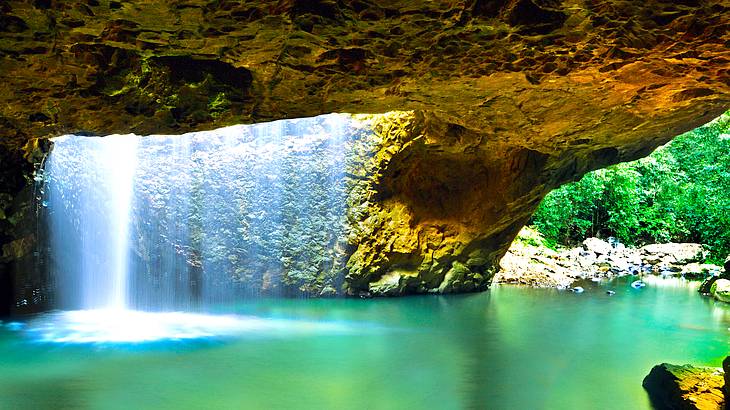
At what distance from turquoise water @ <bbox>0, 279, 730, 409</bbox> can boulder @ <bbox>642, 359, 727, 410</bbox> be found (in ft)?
0.69

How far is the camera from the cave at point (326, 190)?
13.0ft

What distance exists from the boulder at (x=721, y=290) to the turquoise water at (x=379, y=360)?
172 cm

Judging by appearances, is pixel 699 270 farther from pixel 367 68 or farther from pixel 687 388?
pixel 367 68

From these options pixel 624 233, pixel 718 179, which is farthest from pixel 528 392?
pixel 624 233

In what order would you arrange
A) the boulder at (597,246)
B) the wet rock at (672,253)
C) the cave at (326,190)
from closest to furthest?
the cave at (326,190), the wet rock at (672,253), the boulder at (597,246)

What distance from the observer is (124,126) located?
610cm

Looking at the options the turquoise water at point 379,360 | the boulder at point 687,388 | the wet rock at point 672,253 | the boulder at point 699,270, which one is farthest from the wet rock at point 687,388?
the wet rock at point 672,253

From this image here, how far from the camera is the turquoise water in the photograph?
5297 mm

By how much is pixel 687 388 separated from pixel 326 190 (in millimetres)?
7565

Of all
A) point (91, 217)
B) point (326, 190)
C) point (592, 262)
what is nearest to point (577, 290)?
point (592, 262)

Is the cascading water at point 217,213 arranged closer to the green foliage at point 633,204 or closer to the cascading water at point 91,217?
the cascading water at point 91,217

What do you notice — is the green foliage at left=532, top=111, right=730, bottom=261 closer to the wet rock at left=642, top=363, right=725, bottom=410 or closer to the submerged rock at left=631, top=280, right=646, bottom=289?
the submerged rock at left=631, top=280, right=646, bottom=289

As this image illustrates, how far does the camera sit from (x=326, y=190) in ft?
37.5

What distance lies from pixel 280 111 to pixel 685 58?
358 centimetres
